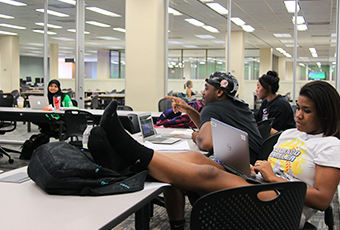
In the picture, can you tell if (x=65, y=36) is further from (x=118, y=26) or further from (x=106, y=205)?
(x=106, y=205)

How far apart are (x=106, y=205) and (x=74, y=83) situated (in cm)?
683

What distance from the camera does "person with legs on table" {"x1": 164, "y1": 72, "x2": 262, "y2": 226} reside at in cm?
205

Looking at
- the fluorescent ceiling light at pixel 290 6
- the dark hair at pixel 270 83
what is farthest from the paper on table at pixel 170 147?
the fluorescent ceiling light at pixel 290 6

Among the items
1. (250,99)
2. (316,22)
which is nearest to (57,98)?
(316,22)

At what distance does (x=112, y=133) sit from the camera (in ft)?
4.86

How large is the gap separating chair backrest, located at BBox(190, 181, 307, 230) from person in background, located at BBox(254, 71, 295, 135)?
2.14m

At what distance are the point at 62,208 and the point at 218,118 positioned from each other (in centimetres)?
140

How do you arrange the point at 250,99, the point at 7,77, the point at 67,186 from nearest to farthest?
the point at 67,186, the point at 7,77, the point at 250,99

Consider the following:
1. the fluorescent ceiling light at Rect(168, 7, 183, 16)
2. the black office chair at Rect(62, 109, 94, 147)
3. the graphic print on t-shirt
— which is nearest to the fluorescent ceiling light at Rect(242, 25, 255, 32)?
the fluorescent ceiling light at Rect(168, 7, 183, 16)

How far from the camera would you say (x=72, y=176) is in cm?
130

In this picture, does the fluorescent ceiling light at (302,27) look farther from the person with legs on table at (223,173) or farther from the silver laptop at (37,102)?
the person with legs on table at (223,173)

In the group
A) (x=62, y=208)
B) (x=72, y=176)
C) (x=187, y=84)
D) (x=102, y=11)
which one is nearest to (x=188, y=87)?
(x=187, y=84)

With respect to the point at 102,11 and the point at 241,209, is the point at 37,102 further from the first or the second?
the point at 241,209

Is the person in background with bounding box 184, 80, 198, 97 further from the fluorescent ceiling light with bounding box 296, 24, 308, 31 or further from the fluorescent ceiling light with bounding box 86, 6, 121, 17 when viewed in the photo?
the fluorescent ceiling light with bounding box 296, 24, 308, 31
